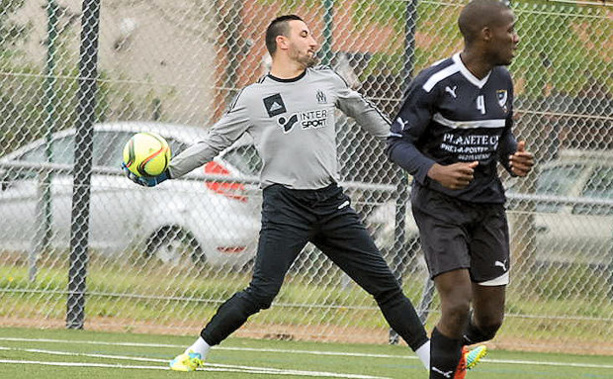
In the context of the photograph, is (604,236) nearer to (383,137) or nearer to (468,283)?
(383,137)

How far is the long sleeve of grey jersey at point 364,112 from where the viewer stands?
23.9ft

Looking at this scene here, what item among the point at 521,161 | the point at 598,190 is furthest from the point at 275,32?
the point at 598,190

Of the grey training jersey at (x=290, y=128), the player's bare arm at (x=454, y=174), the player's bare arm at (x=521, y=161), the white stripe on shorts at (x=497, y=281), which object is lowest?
the grey training jersey at (x=290, y=128)

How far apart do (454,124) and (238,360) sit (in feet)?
9.93

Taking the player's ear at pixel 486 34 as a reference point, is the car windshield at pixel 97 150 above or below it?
below

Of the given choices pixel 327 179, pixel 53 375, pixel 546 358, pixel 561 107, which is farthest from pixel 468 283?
pixel 561 107

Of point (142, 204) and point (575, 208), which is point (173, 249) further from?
point (575, 208)

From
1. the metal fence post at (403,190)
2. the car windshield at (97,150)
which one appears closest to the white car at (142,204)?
the car windshield at (97,150)

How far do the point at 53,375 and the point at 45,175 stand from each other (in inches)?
120

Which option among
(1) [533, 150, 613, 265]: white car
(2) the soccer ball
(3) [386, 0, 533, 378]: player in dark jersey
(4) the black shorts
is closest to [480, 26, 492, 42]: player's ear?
(3) [386, 0, 533, 378]: player in dark jersey

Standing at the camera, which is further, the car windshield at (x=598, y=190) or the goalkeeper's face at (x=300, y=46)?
the car windshield at (x=598, y=190)

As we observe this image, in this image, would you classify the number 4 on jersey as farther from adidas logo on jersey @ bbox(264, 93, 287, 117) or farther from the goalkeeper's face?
the goalkeeper's face

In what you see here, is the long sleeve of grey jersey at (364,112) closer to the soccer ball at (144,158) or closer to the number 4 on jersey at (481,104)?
the soccer ball at (144,158)

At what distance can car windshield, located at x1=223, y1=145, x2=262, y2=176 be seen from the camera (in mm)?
9852
